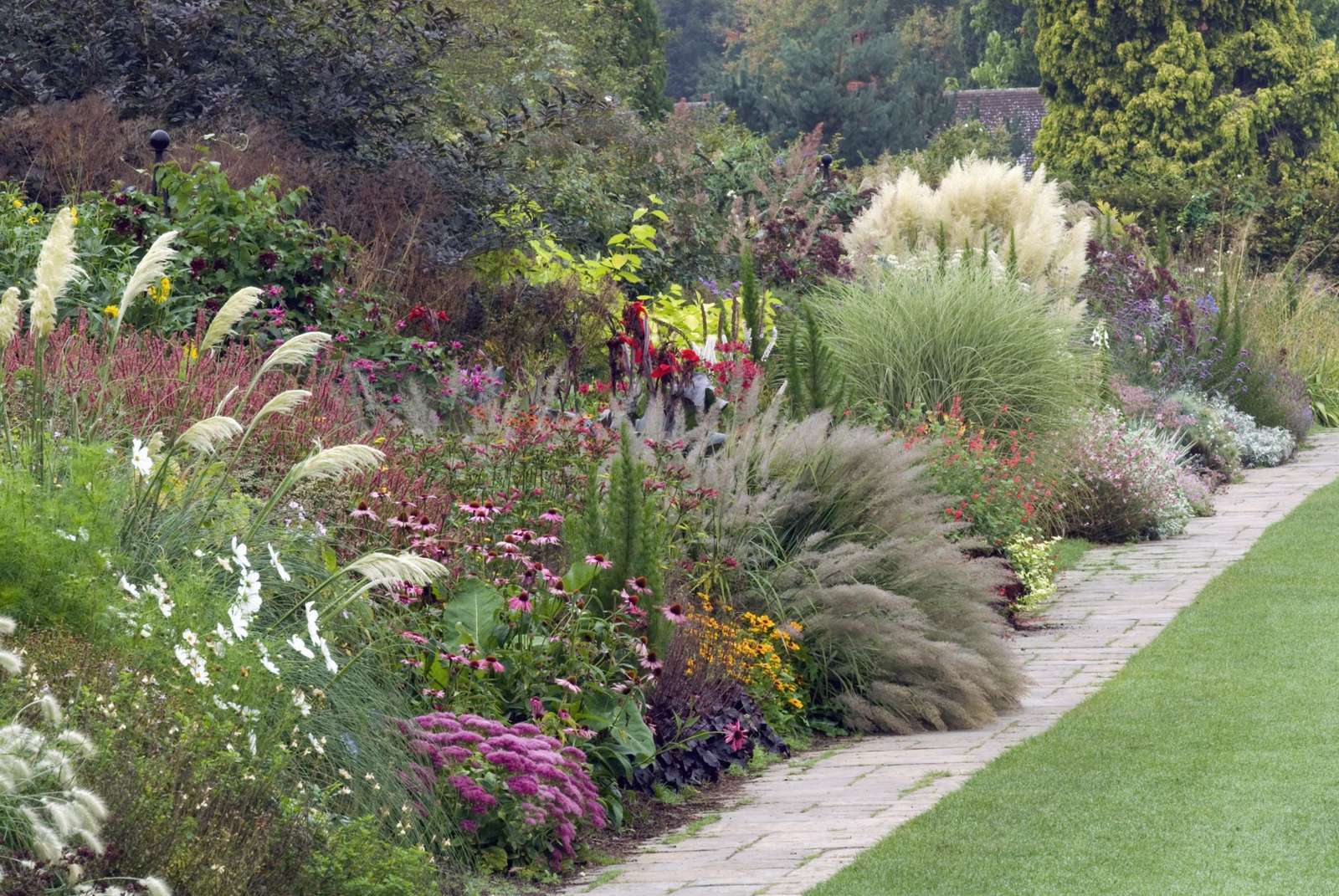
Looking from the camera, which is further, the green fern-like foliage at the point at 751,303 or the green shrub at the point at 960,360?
the green shrub at the point at 960,360

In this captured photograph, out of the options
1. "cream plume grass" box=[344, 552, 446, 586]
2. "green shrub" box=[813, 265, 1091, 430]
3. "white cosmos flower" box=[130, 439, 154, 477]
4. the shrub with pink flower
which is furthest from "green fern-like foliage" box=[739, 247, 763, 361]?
"cream plume grass" box=[344, 552, 446, 586]

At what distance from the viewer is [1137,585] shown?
10852mm

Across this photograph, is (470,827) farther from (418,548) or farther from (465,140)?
(465,140)

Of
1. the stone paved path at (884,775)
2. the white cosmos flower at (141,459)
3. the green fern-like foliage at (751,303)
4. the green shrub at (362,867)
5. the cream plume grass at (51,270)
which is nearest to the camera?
the green shrub at (362,867)

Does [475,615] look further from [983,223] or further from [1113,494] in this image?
[983,223]

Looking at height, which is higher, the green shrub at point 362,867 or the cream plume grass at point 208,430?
the cream plume grass at point 208,430

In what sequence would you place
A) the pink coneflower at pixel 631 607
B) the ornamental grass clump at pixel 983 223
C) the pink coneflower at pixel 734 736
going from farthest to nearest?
the ornamental grass clump at pixel 983 223, the pink coneflower at pixel 734 736, the pink coneflower at pixel 631 607

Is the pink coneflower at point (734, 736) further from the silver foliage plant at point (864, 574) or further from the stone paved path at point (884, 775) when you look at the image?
the silver foliage plant at point (864, 574)

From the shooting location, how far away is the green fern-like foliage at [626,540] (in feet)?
21.5

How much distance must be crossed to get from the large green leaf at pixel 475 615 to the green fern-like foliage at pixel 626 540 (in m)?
0.48

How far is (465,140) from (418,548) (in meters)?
7.89

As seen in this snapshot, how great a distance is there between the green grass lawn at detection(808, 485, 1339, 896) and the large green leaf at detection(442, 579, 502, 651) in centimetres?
148

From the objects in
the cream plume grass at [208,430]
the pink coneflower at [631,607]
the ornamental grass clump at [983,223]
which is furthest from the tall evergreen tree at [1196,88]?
the cream plume grass at [208,430]

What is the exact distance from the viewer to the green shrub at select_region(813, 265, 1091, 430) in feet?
37.9
